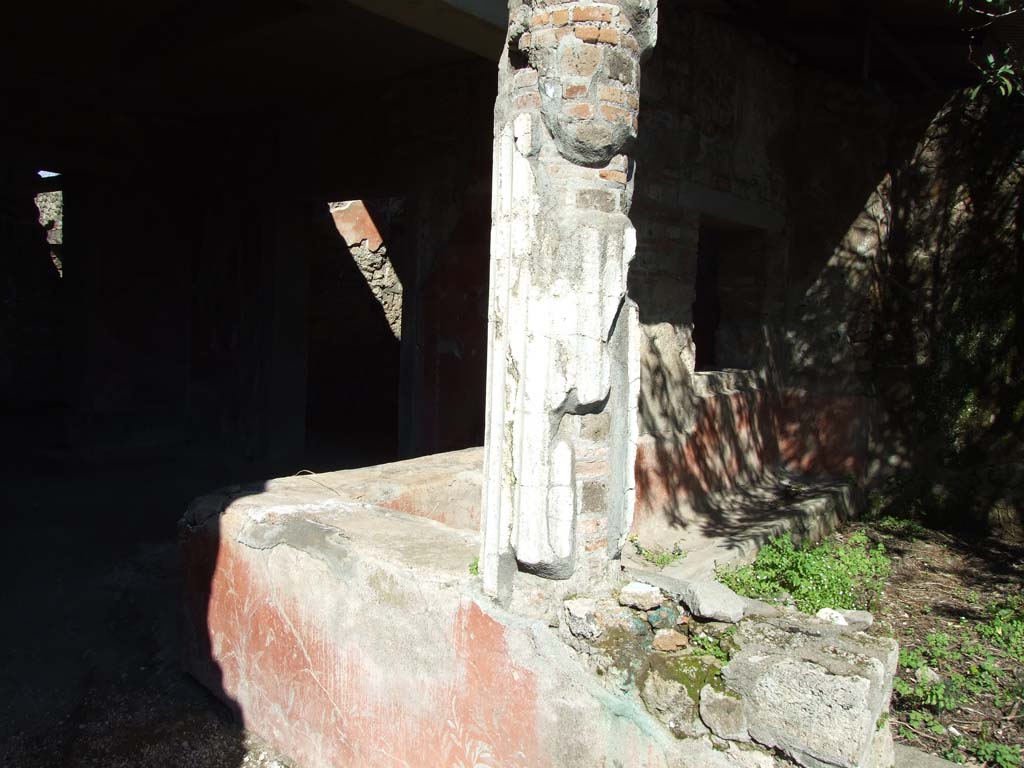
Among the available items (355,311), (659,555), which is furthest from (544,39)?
(355,311)

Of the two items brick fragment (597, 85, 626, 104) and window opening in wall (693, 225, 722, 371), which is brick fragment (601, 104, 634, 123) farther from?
window opening in wall (693, 225, 722, 371)

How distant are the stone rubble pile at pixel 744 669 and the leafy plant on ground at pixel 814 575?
5.21 feet

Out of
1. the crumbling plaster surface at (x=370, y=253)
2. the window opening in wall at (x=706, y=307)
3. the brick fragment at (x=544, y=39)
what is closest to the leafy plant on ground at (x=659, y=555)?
the brick fragment at (x=544, y=39)

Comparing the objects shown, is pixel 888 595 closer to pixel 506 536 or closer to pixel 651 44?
pixel 506 536

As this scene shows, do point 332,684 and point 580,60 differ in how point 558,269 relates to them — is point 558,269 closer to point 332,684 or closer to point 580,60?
point 580,60

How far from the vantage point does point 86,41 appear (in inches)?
233

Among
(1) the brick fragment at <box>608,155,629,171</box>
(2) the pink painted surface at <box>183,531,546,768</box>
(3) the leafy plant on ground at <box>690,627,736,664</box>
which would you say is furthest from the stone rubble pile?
(1) the brick fragment at <box>608,155,629,171</box>

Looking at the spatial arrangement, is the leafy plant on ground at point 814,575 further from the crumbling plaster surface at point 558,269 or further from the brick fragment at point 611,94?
the brick fragment at point 611,94

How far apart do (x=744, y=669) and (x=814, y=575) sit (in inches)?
88.7

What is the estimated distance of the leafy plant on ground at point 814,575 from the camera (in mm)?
4176

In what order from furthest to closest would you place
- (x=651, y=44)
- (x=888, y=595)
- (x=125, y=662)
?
(x=888, y=595), (x=125, y=662), (x=651, y=44)

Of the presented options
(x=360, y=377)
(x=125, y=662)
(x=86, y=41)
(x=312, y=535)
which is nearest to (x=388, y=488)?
(x=312, y=535)

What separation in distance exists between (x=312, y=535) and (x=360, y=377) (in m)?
7.02

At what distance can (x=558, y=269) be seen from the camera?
2521mm
